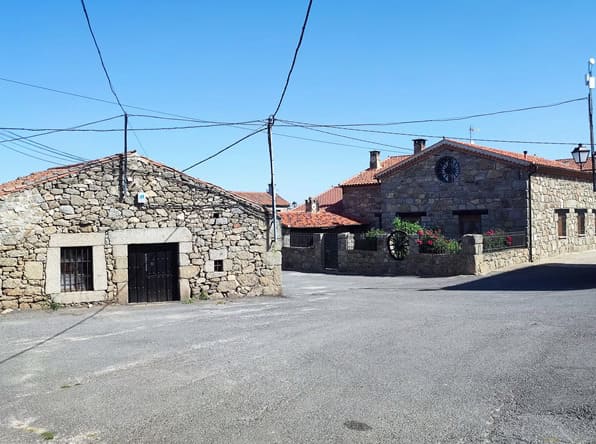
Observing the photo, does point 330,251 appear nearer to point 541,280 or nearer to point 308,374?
point 541,280

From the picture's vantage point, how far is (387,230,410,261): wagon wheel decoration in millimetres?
22328

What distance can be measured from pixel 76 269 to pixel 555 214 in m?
19.9

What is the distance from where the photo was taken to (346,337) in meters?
9.54

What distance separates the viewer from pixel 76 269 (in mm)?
14281

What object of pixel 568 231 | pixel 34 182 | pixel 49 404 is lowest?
pixel 49 404

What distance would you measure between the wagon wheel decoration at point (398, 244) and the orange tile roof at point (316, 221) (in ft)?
19.3

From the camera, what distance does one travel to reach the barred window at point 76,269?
14148 mm

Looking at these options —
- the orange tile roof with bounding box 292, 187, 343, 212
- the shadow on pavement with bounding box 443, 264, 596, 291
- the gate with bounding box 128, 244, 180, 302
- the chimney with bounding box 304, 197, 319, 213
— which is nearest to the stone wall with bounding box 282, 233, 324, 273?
the shadow on pavement with bounding box 443, 264, 596, 291

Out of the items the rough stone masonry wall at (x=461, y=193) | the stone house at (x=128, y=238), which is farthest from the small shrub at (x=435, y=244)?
the stone house at (x=128, y=238)

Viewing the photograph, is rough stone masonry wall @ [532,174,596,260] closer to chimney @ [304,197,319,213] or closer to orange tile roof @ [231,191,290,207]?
chimney @ [304,197,319,213]

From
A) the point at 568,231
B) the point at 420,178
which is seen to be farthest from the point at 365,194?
the point at 568,231

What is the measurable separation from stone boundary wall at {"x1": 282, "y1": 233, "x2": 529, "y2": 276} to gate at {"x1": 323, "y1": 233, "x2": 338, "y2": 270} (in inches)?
11.9

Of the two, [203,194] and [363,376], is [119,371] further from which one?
[203,194]

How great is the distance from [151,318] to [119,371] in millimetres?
5066
